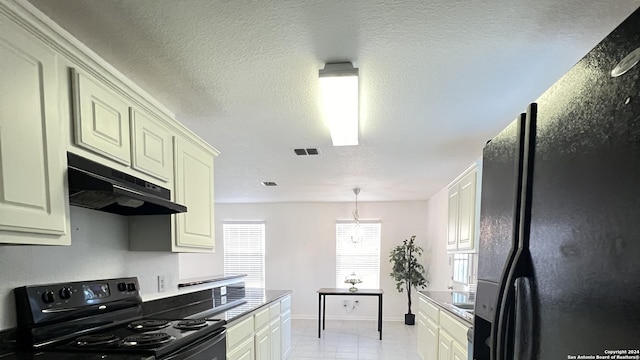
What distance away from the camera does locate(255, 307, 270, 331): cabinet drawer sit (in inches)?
114

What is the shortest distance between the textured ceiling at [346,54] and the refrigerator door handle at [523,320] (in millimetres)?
1032

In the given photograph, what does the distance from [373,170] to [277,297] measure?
1.88m

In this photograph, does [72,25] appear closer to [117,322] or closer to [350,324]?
[117,322]

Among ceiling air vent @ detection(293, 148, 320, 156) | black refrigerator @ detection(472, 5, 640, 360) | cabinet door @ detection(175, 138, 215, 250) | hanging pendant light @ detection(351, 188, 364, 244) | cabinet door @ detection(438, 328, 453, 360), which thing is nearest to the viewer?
black refrigerator @ detection(472, 5, 640, 360)

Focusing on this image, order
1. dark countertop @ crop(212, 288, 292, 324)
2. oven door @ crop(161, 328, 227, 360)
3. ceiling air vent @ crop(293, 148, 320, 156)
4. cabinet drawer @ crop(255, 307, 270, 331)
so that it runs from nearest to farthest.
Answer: oven door @ crop(161, 328, 227, 360) → dark countertop @ crop(212, 288, 292, 324) → cabinet drawer @ crop(255, 307, 270, 331) → ceiling air vent @ crop(293, 148, 320, 156)

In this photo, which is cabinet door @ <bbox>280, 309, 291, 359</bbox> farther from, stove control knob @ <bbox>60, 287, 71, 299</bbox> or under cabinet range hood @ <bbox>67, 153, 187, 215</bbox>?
stove control knob @ <bbox>60, 287, 71, 299</bbox>

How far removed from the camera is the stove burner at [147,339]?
1.44 m

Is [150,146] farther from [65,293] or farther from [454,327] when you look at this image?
[454,327]

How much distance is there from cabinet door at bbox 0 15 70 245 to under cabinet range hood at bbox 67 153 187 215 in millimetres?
65

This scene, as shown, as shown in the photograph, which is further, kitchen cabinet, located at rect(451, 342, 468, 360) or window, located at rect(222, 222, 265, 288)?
window, located at rect(222, 222, 265, 288)

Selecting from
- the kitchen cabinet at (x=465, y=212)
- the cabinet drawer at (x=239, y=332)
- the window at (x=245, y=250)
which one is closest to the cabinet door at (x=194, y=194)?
the cabinet drawer at (x=239, y=332)

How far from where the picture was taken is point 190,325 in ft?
6.04

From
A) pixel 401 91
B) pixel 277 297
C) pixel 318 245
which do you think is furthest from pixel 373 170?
pixel 318 245

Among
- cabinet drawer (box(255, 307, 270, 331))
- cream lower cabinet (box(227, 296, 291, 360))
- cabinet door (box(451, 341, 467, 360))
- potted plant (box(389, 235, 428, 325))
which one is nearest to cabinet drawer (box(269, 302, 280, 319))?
cream lower cabinet (box(227, 296, 291, 360))
